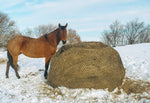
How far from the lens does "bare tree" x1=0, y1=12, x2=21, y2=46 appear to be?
64.3ft

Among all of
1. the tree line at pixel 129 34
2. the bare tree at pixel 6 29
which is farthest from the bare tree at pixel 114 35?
the bare tree at pixel 6 29

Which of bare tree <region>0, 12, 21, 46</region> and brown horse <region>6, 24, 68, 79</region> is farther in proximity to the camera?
bare tree <region>0, 12, 21, 46</region>

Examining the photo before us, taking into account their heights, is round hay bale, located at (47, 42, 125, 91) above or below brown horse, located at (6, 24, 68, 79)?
below

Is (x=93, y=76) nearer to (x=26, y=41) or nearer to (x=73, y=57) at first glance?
(x=73, y=57)

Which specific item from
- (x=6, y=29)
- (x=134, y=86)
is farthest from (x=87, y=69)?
(x=6, y=29)

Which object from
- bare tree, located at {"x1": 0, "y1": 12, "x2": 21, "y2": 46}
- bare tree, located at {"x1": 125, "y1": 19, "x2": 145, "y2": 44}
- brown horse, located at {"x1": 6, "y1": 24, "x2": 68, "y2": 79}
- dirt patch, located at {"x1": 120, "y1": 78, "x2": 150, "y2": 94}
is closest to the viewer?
dirt patch, located at {"x1": 120, "y1": 78, "x2": 150, "y2": 94}

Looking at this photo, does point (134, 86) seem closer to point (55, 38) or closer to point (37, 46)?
point (55, 38)

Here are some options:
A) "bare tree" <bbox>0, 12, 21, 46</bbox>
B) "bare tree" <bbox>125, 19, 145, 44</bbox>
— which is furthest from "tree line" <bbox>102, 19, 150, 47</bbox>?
"bare tree" <bbox>0, 12, 21, 46</bbox>

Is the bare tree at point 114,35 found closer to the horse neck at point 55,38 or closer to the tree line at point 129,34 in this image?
the tree line at point 129,34

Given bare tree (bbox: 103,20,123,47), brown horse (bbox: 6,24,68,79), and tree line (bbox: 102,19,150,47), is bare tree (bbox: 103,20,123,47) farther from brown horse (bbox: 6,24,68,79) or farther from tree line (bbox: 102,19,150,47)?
brown horse (bbox: 6,24,68,79)

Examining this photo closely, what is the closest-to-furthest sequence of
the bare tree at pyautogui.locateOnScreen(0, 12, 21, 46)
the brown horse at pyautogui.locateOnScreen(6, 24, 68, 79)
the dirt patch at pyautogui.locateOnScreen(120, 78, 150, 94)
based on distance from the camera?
the dirt patch at pyautogui.locateOnScreen(120, 78, 150, 94), the brown horse at pyautogui.locateOnScreen(6, 24, 68, 79), the bare tree at pyautogui.locateOnScreen(0, 12, 21, 46)

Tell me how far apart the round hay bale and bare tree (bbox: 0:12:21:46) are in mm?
19335

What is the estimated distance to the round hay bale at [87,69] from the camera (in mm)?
3426

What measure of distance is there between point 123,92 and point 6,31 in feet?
73.7
